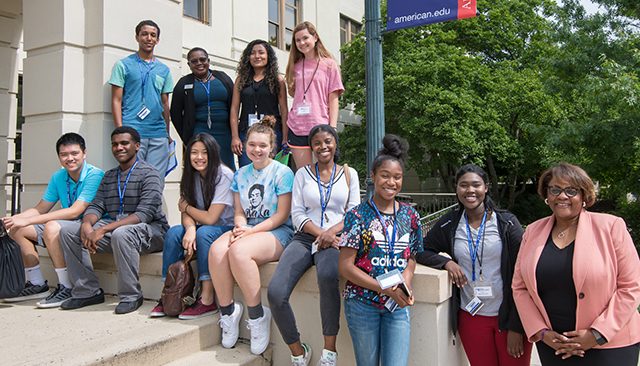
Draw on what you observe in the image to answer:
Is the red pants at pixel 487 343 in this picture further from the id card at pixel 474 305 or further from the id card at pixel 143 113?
the id card at pixel 143 113

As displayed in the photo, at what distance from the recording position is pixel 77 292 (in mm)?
4438

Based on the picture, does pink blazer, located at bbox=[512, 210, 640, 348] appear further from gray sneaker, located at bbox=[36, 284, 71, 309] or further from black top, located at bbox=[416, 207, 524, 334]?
gray sneaker, located at bbox=[36, 284, 71, 309]

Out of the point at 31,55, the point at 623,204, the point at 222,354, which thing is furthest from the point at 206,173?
the point at 623,204

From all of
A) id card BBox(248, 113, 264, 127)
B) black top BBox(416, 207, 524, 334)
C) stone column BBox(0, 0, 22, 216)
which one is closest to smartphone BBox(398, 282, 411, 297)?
black top BBox(416, 207, 524, 334)

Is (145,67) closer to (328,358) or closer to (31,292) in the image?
(31,292)

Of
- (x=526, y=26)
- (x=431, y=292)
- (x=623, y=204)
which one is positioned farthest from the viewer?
(x=526, y=26)

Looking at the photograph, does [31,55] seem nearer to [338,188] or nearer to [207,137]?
[207,137]

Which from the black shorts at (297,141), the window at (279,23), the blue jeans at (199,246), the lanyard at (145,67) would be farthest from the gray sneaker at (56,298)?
the window at (279,23)

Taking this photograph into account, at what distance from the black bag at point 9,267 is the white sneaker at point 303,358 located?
258 centimetres

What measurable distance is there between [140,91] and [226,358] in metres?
3.07

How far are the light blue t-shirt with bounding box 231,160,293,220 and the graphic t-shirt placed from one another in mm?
991

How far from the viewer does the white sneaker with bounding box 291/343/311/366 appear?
12.4ft

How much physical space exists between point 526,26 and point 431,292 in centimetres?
2321

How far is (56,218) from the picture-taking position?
15.1 feet
